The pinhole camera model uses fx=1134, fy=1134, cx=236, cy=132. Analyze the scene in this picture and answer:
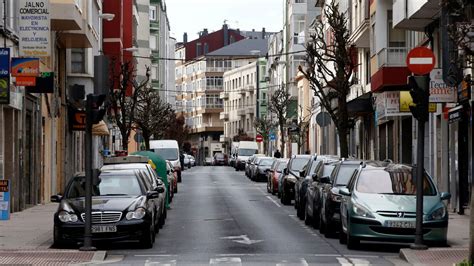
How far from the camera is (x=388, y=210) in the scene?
19.5m

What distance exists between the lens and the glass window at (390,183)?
67.1 feet

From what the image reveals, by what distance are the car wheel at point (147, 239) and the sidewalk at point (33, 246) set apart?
136 cm

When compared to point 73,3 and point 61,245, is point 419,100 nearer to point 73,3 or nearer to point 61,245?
point 61,245

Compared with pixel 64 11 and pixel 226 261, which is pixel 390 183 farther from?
pixel 64 11

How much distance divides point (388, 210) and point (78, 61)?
95.3 feet

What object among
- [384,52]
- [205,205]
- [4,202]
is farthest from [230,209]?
[4,202]

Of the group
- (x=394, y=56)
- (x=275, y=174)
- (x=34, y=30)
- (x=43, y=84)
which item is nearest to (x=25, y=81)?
(x=34, y=30)

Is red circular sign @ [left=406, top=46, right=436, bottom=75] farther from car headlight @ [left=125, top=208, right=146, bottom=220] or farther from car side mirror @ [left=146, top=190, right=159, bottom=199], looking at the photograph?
car headlight @ [left=125, top=208, right=146, bottom=220]

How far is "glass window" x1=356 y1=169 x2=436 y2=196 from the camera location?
67.1ft

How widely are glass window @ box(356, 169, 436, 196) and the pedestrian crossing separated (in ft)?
6.98

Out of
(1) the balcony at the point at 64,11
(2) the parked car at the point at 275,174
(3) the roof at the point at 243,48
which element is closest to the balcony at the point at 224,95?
(3) the roof at the point at 243,48

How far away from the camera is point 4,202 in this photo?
22.1m

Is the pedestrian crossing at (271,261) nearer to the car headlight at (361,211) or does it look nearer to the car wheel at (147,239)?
the car headlight at (361,211)

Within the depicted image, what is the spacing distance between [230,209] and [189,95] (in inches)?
5649
